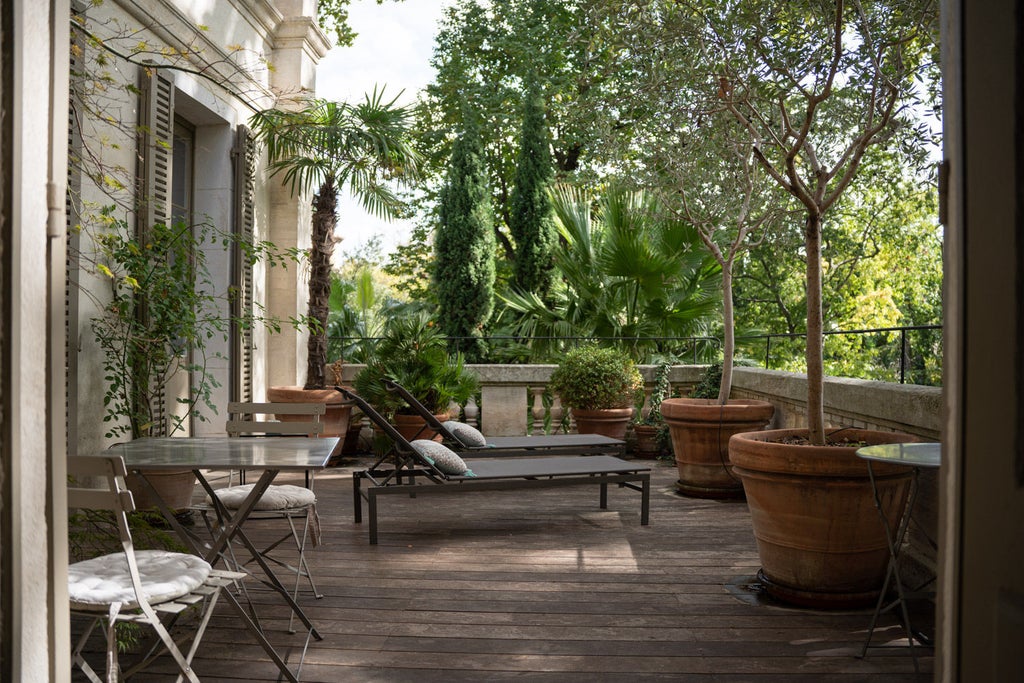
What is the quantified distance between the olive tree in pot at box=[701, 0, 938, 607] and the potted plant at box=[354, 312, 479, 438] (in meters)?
4.21

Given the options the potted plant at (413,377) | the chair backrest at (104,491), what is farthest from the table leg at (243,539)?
the potted plant at (413,377)

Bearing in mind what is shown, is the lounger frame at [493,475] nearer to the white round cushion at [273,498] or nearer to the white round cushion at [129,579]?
the white round cushion at [273,498]

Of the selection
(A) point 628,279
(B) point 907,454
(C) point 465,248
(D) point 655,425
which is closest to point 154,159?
(D) point 655,425

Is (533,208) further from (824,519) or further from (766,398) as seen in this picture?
(824,519)

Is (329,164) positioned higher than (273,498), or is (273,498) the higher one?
(329,164)

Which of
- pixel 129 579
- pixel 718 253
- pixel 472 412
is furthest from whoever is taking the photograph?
pixel 472 412

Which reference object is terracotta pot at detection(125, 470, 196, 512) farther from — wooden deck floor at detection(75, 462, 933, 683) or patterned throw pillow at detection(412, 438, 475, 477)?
patterned throw pillow at detection(412, 438, 475, 477)

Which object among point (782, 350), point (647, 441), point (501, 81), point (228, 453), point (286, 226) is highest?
point (501, 81)

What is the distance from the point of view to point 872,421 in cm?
455

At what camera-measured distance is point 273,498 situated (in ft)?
11.7

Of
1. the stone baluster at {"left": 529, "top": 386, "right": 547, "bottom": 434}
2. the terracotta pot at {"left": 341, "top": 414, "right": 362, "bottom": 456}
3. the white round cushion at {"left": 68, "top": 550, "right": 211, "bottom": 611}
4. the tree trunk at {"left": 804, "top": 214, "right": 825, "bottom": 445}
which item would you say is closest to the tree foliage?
the stone baluster at {"left": 529, "top": 386, "right": 547, "bottom": 434}

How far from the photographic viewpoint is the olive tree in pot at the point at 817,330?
3531 millimetres

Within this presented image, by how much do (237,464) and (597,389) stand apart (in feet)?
17.5

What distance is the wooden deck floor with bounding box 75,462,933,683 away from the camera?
2887mm
